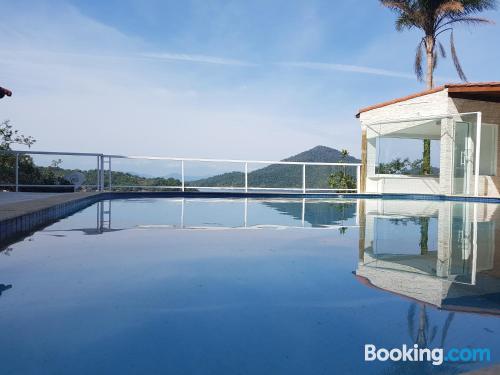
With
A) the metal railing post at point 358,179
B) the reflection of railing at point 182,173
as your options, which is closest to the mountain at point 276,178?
the reflection of railing at point 182,173

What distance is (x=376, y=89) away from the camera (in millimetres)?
15242

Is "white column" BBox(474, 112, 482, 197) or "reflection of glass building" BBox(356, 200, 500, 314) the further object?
"white column" BBox(474, 112, 482, 197)

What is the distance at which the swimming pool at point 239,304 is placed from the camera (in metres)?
1.14

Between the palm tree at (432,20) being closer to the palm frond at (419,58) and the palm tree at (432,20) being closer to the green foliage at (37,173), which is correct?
the palm frond at (419,58)

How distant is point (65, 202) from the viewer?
503cm

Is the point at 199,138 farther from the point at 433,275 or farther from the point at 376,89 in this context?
the point at 433,275

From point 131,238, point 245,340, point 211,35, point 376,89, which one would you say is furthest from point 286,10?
point 245,340

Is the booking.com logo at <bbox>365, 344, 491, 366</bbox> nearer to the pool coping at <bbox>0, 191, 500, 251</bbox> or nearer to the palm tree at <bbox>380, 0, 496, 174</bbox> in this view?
the pool coping at <bbox>0, 191, 500, 251</bbox>

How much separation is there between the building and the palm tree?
3.50m

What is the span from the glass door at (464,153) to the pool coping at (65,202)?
0.43 meters

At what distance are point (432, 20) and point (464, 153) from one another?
20.8ft

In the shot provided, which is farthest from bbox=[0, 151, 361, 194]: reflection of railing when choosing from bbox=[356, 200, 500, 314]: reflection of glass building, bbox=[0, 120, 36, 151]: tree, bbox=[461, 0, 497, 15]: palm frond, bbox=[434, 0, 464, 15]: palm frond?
bbox=[461, 0, 497, 15]: palm frond

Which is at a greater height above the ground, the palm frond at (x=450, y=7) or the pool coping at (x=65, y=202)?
the palm frond at (x=450, y=7)

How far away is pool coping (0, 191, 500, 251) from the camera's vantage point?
3226 mm
